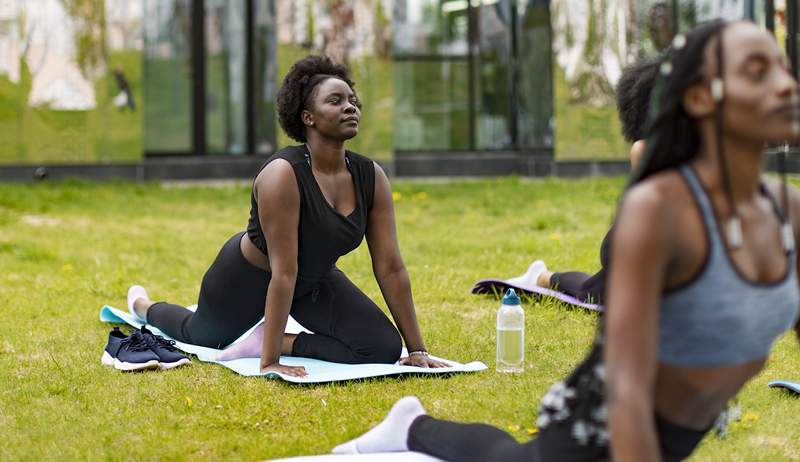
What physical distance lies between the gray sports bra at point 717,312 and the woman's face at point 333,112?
3.00m

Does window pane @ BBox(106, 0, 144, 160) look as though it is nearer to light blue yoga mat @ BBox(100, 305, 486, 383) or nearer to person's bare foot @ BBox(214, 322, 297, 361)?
light blue yoga mat @ BBox(100, 305, 486, 383)

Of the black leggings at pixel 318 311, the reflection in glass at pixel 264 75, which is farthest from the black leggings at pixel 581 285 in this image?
the reflection in glass at pixel 264 75

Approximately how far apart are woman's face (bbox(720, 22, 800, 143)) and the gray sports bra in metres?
0.16

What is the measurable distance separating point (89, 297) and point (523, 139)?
1214cm

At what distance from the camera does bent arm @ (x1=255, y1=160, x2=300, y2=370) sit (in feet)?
18.0

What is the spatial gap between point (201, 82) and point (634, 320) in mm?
17156

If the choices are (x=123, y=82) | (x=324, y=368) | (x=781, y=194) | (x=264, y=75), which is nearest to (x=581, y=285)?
(x=324, y=368)

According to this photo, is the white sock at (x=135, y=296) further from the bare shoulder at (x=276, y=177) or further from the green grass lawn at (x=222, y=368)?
the bare shoulder at (x=276, y=177)

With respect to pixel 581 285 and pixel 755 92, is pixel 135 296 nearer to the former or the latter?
pixel 581 285

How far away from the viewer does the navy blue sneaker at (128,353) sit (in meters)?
5.99

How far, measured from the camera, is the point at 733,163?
2717mm

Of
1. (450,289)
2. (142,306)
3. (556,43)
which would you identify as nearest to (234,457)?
(142,306)

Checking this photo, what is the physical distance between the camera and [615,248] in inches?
102

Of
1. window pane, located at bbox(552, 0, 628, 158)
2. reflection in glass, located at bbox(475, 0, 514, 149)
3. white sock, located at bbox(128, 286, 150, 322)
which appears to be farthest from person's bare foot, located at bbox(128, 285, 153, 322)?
reflection in glass, located at bbox(475, 0, 514, 149)
